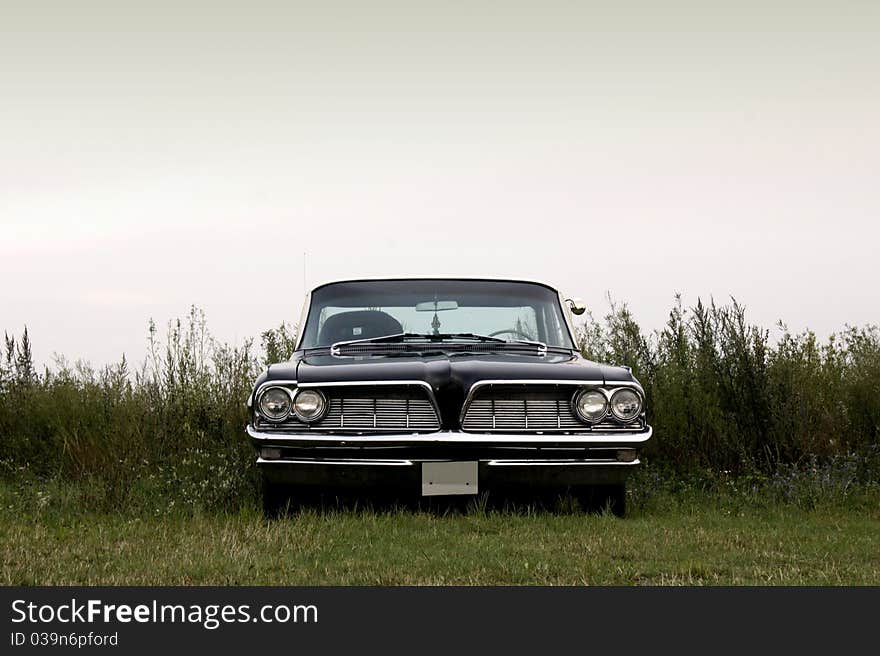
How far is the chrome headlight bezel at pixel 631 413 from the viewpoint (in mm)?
5676

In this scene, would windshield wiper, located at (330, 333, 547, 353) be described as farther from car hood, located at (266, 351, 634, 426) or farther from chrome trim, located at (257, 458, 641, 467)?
chrome trim, located at (257, 458, 641, 467)

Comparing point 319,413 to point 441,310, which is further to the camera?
point 441,310

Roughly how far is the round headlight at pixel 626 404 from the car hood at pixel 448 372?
0.32 ft

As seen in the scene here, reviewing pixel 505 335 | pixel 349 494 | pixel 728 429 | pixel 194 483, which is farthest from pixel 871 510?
pixel 194 483

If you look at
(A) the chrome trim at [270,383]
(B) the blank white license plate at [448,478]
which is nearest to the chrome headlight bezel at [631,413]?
(B) the blank white license plate at [448,478]

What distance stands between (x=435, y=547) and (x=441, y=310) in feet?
8.20

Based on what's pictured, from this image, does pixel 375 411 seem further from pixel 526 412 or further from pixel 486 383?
pixel 526 412

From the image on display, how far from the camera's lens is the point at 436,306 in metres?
7.09

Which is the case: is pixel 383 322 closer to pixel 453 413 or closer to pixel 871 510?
pixel 453 413

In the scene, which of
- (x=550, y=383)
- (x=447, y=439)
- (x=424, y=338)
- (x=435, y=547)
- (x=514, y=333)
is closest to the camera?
(x=435, y=547)

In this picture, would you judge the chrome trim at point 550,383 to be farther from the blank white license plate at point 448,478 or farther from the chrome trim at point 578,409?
the blank white license plate at point 448,478

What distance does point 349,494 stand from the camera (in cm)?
565

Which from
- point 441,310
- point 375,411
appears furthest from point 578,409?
point 441,310
